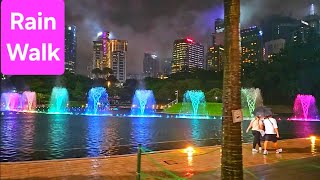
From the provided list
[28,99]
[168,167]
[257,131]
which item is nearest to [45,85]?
[28,99]

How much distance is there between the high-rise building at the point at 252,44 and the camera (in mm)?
123694

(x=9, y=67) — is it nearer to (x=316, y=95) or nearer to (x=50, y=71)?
(x=50, y=71)

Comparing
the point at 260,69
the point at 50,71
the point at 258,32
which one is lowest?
the point at 50,71

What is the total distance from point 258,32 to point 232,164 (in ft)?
435

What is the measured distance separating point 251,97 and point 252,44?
69.3 m

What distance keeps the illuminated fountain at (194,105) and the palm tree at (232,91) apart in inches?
1841

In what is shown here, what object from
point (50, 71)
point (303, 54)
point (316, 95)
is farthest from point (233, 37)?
point (303, 54)

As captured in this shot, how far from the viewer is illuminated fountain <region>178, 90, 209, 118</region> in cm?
5755

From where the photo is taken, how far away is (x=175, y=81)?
3541 inches

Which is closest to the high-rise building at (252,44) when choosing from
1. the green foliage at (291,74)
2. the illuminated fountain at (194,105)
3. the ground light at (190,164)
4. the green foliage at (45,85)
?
the illuminated fountain at (194,105)

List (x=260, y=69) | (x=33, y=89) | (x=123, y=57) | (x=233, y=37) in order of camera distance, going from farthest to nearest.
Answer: (x=123, y=57), (x=33, y=89), (x=260, y=69), (x=233, y=37)

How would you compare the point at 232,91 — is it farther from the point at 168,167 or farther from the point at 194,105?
the point at 194,105

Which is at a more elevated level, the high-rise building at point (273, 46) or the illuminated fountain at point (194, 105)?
the high-rise building at point (273, 46)

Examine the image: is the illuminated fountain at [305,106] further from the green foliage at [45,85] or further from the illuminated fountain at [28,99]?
the illuminated fountain at [28,99]
